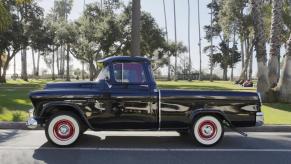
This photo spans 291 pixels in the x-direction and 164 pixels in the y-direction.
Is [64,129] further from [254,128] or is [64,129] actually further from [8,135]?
[254,128]

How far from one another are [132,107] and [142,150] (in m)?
0.91

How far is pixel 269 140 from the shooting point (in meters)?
10.6

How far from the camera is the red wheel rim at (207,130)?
31.3 feet

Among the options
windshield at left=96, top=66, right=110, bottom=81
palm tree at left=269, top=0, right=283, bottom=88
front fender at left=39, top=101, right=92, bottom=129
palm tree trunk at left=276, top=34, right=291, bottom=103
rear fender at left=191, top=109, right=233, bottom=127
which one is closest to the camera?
front fender at left=39, top=101, right=92, bottom=129

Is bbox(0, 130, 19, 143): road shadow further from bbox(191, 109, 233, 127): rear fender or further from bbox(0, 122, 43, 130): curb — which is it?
bbox(191, 109, 233, 127): rear fender

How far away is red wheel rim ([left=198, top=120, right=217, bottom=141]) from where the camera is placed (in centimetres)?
953

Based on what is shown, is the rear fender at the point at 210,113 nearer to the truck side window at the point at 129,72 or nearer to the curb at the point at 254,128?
the truck side window at the point at 129,72

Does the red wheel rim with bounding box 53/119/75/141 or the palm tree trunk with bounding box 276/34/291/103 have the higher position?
the palm tree trunk with bounding box 276/34/291/103

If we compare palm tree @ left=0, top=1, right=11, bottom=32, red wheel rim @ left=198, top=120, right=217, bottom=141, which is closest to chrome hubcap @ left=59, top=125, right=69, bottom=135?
red wheel rim @ left=198, top=120, right=217, bottom=141

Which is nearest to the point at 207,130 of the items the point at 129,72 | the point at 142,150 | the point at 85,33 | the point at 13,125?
the point at 142,150

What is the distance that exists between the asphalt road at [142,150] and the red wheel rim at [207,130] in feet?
0.89

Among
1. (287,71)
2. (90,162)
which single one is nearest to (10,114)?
(90,162)

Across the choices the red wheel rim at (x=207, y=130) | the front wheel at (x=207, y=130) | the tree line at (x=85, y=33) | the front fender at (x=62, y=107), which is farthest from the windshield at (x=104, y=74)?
the tree line at (x=85, y=33)

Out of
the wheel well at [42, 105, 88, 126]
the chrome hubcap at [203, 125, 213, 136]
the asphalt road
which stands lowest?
the asphalt road
